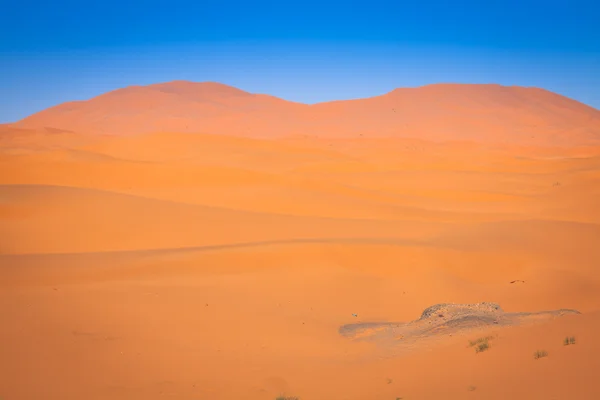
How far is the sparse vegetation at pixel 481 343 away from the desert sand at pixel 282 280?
0.10 metres

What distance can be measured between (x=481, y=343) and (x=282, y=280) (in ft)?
21.9

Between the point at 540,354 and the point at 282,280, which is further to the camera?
the point at 282,280

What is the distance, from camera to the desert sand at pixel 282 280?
6348 mm

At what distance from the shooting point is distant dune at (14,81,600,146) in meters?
93.2

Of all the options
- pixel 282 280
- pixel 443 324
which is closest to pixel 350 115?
pixel 282 280

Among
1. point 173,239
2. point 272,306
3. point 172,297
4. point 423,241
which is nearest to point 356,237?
point 423,241

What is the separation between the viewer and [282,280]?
41.7 feet

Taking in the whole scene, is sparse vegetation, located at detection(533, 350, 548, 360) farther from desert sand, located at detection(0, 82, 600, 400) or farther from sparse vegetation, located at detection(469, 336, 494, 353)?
sparse vegetation, located at detection(469, 336, 494, 353)

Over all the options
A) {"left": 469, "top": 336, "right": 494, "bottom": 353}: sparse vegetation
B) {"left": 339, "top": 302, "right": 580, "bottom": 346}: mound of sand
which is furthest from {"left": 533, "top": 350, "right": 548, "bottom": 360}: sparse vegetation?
{"left": 339, "top": 302, "right": 580, "bottom": 346}: mound of sand

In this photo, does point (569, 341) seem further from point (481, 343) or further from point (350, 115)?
point (350, 115)

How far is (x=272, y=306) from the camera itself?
10875mm

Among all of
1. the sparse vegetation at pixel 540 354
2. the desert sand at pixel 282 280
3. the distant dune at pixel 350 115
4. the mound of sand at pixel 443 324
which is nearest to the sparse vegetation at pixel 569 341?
the desert sand at pixel 282 280

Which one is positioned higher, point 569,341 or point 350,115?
point 350,115

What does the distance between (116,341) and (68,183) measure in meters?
21.9
